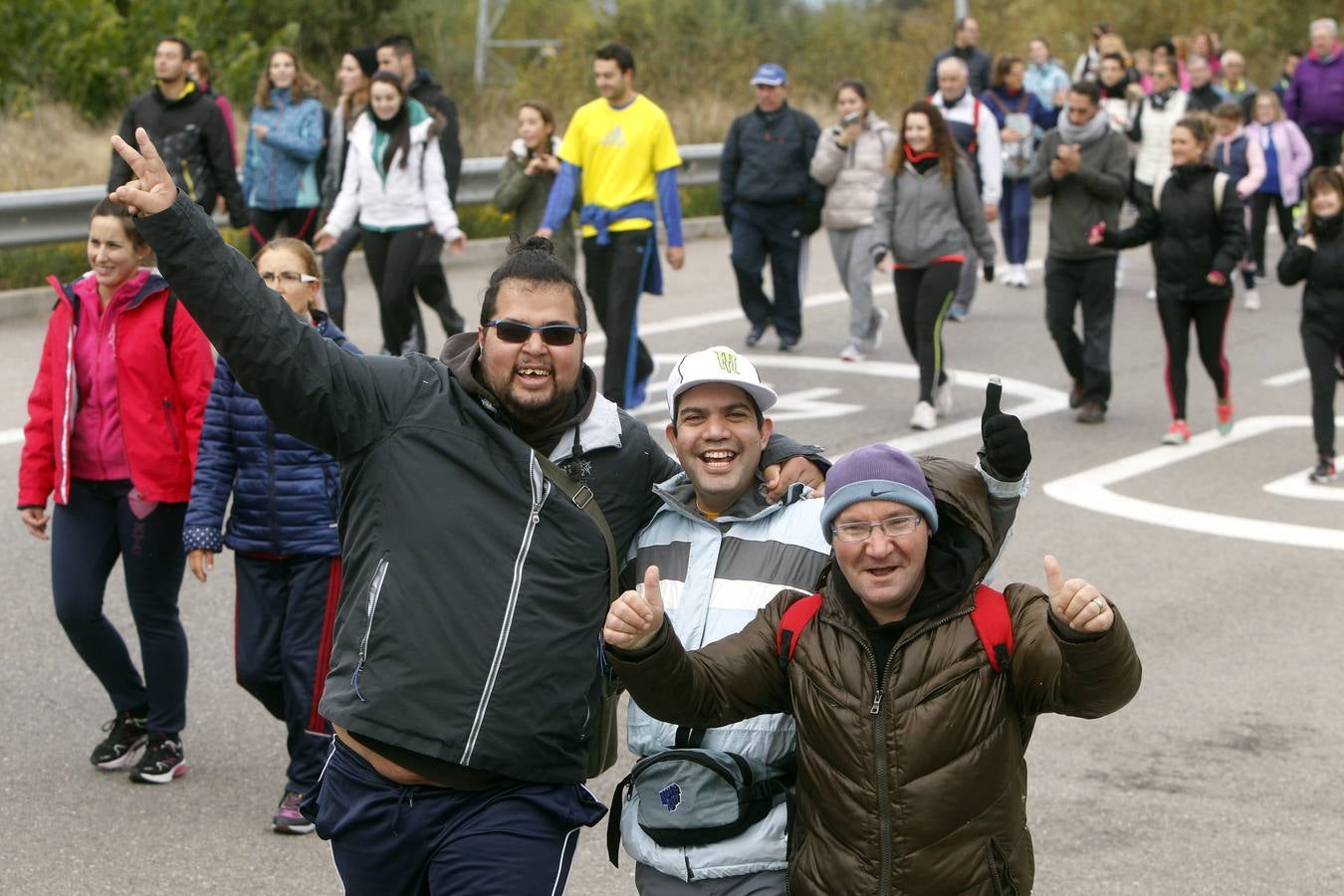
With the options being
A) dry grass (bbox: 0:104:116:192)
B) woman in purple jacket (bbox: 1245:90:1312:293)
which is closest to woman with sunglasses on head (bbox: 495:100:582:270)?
dry grass (bbox: 0:104:116:192)

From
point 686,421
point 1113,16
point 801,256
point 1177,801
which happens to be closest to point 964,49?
point 801,256

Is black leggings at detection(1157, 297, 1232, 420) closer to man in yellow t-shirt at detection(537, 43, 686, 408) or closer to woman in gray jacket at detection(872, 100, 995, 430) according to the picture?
woman in gray jacket at detection(872, 100, 995, 430)

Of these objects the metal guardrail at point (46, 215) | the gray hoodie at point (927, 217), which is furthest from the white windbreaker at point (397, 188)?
the metal guardrail at point (46, 215)

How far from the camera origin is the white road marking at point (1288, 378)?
44.2 feet

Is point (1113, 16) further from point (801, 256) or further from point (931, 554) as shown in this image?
point (931, 554)

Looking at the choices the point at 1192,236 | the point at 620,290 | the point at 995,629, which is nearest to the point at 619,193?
the point at 620,290

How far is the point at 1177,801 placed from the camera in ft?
20.5

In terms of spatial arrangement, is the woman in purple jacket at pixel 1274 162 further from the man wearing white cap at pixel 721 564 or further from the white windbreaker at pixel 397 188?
the man wearing white cap at pixel 721 564

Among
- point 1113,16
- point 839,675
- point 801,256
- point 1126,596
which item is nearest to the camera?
point 839,675

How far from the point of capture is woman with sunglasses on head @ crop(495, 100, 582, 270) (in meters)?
12.5

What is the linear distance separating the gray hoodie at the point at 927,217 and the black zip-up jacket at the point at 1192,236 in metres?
0.86

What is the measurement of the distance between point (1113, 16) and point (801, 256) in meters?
26.6

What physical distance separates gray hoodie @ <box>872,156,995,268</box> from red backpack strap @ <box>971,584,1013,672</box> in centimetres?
802

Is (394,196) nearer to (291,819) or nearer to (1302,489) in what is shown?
(1302,489)
